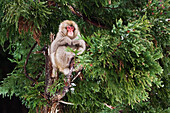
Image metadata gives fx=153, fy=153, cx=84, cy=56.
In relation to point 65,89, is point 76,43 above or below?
above

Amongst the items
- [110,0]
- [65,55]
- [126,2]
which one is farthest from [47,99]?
[126,2]

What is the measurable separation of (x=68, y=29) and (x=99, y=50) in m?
0.19

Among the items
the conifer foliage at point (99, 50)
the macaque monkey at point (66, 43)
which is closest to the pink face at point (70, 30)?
the macaque monkey at point (66, 43)

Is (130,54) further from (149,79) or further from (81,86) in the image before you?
(81,86)

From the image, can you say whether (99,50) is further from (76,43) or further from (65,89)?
(65,89)

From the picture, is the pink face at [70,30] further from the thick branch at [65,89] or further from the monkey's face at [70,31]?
the thick branch at [65,89]

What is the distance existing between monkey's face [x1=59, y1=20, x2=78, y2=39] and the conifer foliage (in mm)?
111

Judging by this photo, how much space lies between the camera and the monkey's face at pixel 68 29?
0.69 meters

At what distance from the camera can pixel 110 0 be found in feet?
3.16

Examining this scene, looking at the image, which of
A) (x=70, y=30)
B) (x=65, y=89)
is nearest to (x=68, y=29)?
(x=70, y=30)

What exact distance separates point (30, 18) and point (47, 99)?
481 millimetres

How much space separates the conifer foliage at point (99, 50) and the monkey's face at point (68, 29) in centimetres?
11

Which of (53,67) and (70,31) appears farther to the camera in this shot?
(53,67)

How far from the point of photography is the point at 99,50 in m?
0.60
